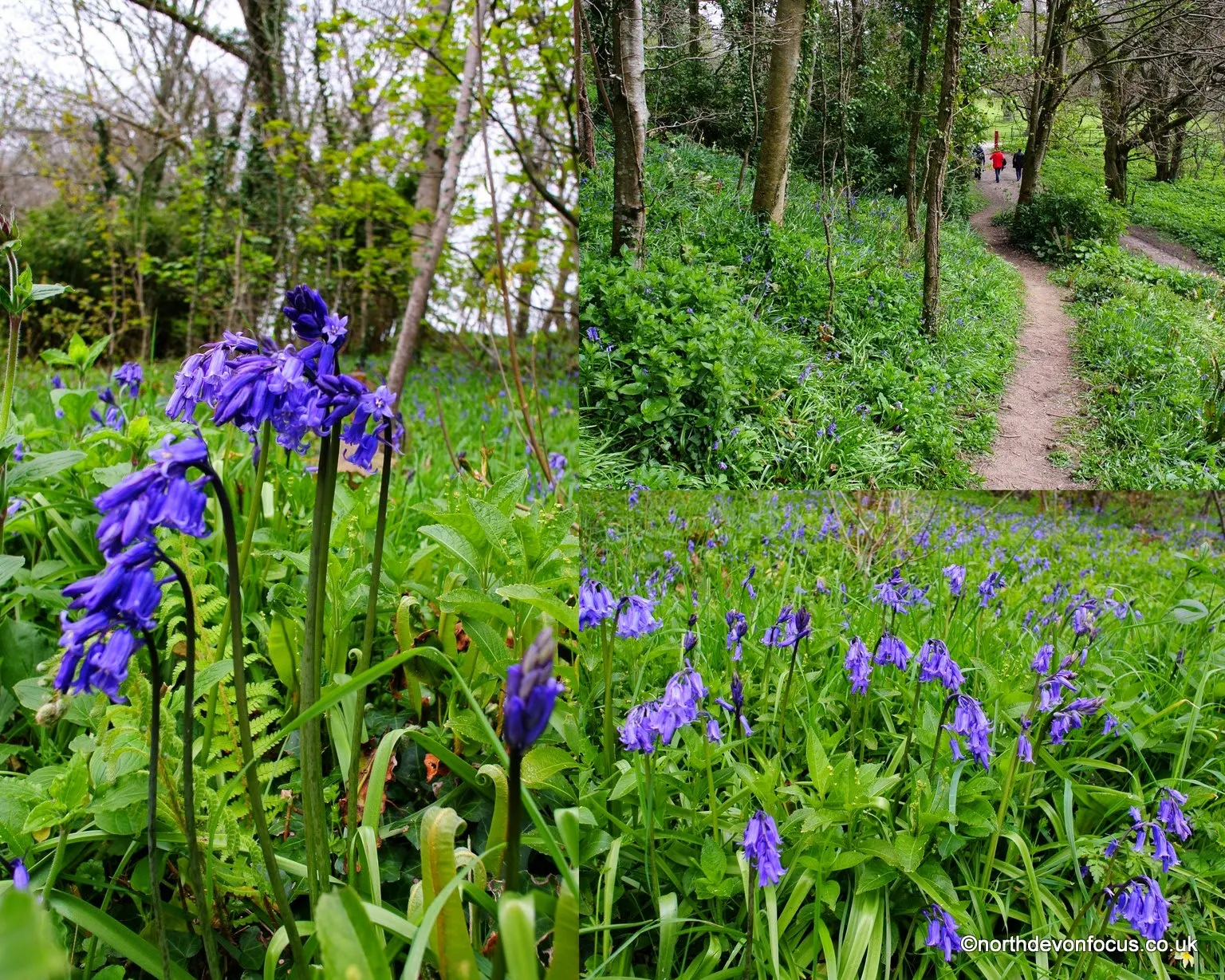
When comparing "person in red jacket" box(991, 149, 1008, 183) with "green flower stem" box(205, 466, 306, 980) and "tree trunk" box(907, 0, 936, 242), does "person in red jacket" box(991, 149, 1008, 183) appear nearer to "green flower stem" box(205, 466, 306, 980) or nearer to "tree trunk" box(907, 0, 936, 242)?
"tree trunk" box(907, 0, 936, 242)

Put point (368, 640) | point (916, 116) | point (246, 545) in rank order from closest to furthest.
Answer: point (368, 640), point (246, 545), point (916, 116)

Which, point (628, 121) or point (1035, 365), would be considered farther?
point (1035, 365)

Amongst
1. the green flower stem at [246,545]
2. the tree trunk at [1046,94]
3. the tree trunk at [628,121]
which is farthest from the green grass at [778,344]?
the green flower stem at [246,545]

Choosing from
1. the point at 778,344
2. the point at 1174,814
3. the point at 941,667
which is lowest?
the point at 1174,814

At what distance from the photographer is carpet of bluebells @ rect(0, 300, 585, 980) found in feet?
2.31

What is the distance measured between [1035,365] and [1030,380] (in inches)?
2.1

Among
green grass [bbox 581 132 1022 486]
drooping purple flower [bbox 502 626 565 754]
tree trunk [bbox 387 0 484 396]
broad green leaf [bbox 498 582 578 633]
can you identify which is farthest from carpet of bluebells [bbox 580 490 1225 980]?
tree trunk [bbox 387 0 484 396]

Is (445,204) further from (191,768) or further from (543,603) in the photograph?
(191,768)

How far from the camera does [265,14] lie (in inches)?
344

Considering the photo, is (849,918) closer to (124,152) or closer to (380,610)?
(380,610)

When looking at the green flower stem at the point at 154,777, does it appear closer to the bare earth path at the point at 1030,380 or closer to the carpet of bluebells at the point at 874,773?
the carpet of bluebells at the point at 874,773

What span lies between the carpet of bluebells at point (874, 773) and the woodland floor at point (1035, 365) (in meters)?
0.33

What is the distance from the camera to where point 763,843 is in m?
1.25

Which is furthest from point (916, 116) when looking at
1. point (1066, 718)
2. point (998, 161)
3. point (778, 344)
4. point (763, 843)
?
point (763, 843)
